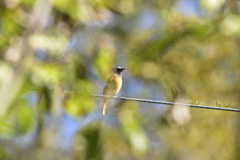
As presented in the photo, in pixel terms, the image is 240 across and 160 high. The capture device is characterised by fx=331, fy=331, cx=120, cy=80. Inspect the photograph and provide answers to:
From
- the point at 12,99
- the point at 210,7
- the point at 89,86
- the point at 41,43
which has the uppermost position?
the point at 210,7

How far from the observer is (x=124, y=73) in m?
1.59

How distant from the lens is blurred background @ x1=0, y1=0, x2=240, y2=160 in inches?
28.9

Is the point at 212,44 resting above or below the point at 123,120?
above

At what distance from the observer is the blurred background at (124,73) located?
733mm

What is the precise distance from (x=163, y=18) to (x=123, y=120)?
999 millimetres

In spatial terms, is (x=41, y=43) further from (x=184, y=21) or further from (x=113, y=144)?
(x=113, y=144)

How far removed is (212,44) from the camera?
105 inches

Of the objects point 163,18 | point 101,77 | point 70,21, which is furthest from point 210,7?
point 163,18

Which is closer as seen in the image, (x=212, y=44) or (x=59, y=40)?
(x=59, y=40)

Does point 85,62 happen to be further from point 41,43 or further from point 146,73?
point 146,73

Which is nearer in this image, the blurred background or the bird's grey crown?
the blurred background

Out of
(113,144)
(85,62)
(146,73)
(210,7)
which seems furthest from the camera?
(113,144)

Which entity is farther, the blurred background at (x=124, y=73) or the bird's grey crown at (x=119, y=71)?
the bird's grey crown at (x=119, y=71)

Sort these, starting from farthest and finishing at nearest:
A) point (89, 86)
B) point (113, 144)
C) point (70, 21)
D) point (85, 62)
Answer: point (113, 144), point (70, 21), point (85, 62), point (89, 86)
